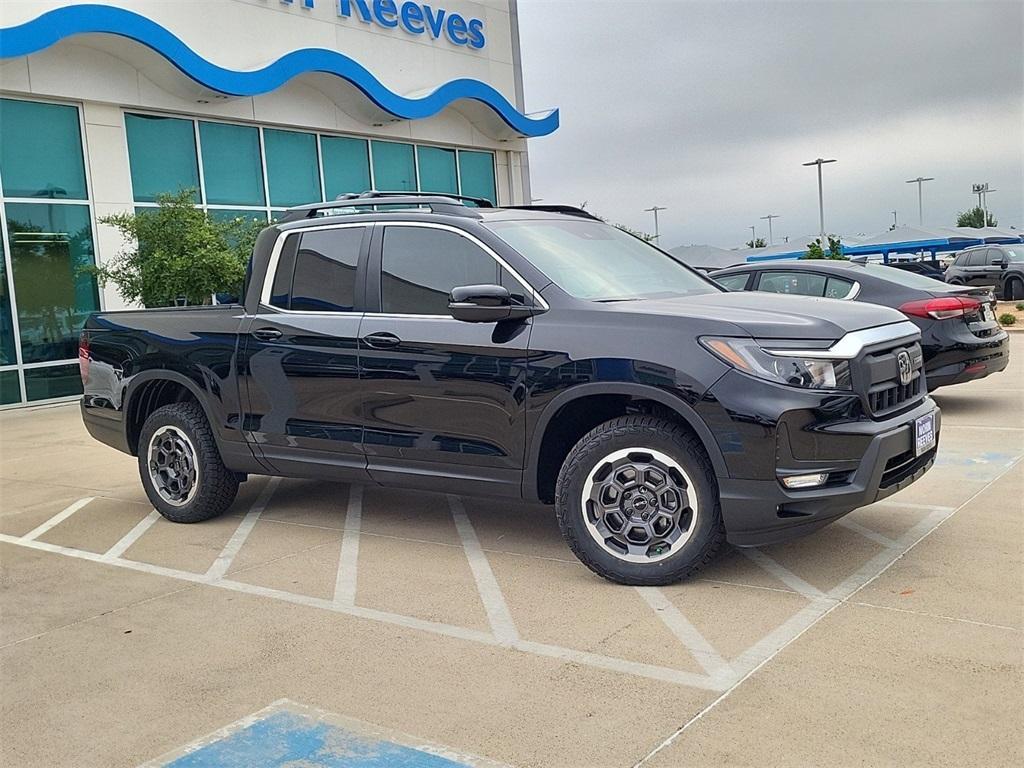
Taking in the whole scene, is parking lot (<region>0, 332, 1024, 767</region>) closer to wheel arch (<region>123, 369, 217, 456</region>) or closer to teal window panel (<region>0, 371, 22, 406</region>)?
wheel arch (<region>123, 369, 217, 456</region>)

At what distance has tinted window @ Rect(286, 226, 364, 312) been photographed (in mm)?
5878

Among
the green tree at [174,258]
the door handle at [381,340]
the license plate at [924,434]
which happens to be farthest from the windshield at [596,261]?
the green tree at [174,258]

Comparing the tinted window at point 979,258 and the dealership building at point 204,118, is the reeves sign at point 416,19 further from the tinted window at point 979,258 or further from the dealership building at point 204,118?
the tinted window at point 979,258

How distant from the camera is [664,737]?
3.27 meters

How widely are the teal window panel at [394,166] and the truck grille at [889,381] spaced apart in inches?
646

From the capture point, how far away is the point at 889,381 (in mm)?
4766

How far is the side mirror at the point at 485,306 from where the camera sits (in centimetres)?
496

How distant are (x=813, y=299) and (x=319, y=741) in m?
3.36

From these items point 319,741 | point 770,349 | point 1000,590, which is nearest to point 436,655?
point 319,741

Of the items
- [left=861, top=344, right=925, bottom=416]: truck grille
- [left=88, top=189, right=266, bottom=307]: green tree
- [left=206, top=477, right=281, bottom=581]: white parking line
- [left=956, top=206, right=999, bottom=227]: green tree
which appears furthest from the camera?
[left=956, top=206, right=999, bottom=227]: green tree

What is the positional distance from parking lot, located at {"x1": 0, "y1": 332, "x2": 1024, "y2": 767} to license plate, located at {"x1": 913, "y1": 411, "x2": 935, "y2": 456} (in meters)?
0.57

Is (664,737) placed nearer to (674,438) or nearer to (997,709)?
(997,709)

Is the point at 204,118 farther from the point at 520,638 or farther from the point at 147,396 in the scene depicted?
the point at 520,638

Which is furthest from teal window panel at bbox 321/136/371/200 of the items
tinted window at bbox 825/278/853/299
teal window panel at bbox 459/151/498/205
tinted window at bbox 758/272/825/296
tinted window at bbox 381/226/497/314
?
tinted window at bbox 381/226/497/314
